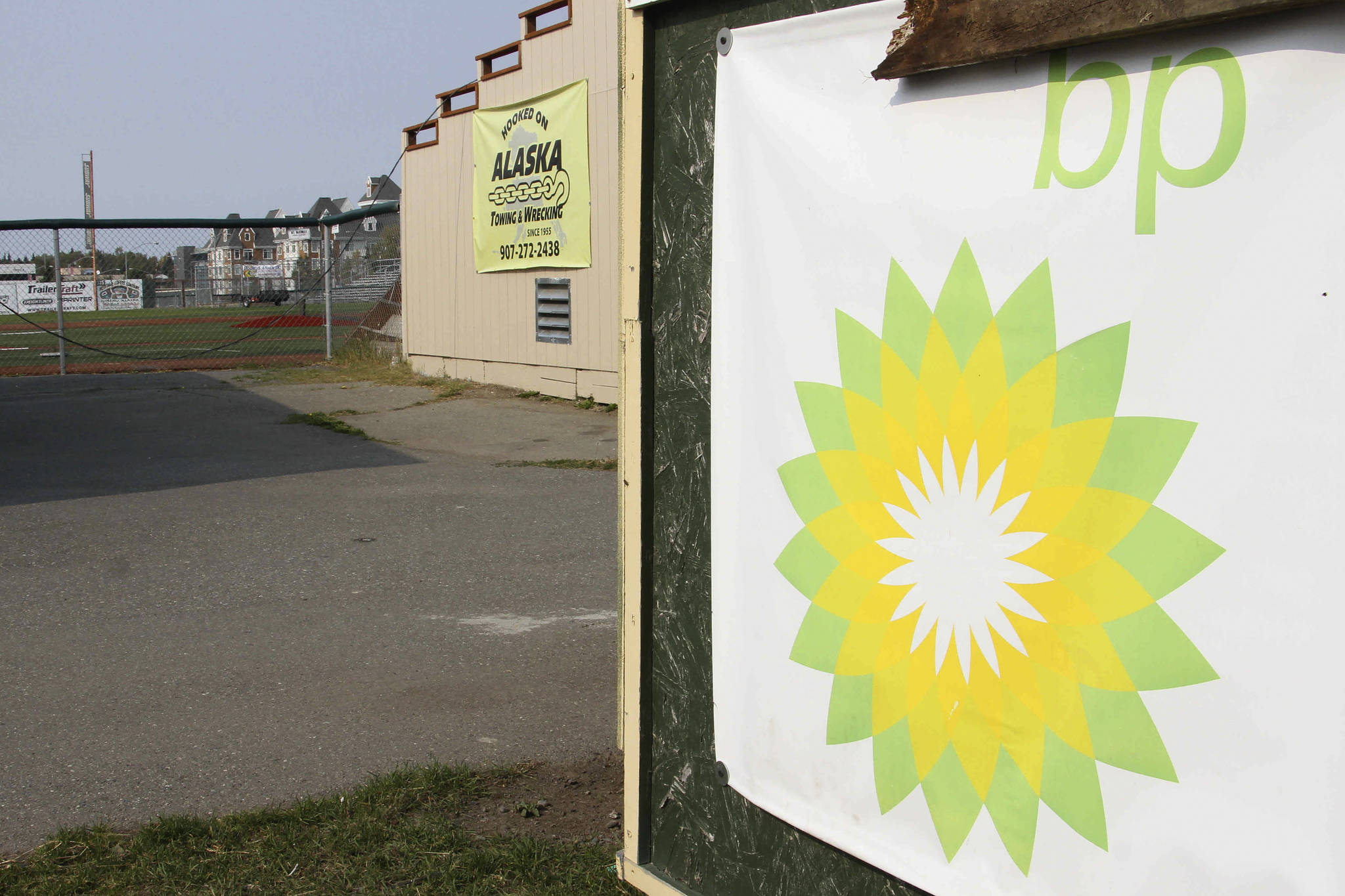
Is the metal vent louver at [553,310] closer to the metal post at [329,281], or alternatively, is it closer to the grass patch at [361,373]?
the grass patch at [361,373]

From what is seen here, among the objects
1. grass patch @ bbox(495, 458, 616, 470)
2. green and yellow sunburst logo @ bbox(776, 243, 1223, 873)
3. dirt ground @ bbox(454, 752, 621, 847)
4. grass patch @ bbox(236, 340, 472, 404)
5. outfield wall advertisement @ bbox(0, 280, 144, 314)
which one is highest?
outfield wall advertisement @ bbox(0, 280, 144, 314)

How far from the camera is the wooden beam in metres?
1.60

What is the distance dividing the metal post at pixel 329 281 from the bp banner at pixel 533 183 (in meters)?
4.29

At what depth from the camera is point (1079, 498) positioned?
185cm

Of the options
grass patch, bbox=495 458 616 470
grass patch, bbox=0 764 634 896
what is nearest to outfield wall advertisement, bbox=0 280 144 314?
grass patch, bbox=495 458 616 470

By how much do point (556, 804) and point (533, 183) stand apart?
35.4 feet

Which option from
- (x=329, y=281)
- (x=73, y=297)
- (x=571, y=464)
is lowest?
(x=571, y=464)

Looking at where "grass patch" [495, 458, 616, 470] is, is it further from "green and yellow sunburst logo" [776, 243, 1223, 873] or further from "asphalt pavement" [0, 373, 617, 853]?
"green and yellow sunburst logo" [776, 243, 1223, 873]

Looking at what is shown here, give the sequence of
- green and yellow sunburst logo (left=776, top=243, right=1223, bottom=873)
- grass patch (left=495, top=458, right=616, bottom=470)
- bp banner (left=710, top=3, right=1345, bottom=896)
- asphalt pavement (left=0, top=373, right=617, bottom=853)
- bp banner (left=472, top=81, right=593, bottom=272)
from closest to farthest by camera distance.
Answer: bp banner (left=710, top=3, right=1345, bottom=896), green and yellow sunburst logo (left=776, top=243, right=1223, bottom=873), asphalt pavement (left=0, top=373, right=617, bottom=853), grass patch (left=495, top=458, right=616, bottom=470), bp banner (left=472, top=81, right=593, bottom=272)

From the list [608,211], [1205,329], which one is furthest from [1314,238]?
[608,211]

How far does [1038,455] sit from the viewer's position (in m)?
1.91

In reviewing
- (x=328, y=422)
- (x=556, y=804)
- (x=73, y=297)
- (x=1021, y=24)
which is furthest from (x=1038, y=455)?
(x=73, y=297)

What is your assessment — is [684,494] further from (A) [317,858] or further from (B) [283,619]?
(B) [283,619]

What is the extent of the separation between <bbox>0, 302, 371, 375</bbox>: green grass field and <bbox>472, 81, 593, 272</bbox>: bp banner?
5715 mm
